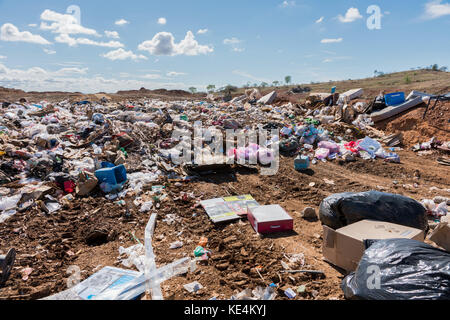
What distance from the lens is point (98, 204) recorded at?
12.2 ft

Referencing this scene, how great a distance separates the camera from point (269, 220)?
2807 millimetres

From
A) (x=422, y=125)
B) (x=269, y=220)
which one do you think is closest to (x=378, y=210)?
(x=269, y=220)

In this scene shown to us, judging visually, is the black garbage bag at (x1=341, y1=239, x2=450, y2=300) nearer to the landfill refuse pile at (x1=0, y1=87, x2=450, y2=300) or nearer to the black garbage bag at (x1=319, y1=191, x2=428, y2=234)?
the landfill refuse pile at (x1=0, y1=87, x2=450, y2=300)

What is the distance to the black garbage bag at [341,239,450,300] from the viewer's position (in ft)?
4.19

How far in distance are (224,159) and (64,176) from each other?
282 centimetres

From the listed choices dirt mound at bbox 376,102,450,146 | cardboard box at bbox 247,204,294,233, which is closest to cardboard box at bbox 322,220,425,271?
cardboard box at bbox 247,204,294,233

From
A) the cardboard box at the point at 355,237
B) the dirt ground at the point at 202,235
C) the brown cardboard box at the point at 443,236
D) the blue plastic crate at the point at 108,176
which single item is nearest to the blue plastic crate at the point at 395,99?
the dirt ground at the point at 202,235

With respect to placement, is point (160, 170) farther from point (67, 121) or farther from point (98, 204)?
point (67, 121)

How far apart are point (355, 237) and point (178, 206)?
2466 mm

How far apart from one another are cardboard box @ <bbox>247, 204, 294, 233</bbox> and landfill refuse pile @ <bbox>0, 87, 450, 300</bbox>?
0.05 feet

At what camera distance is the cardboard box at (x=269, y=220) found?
110 inches

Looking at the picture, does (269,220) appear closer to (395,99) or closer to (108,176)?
(108,176)

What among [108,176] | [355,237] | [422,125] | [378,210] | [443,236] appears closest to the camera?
[443,236]
